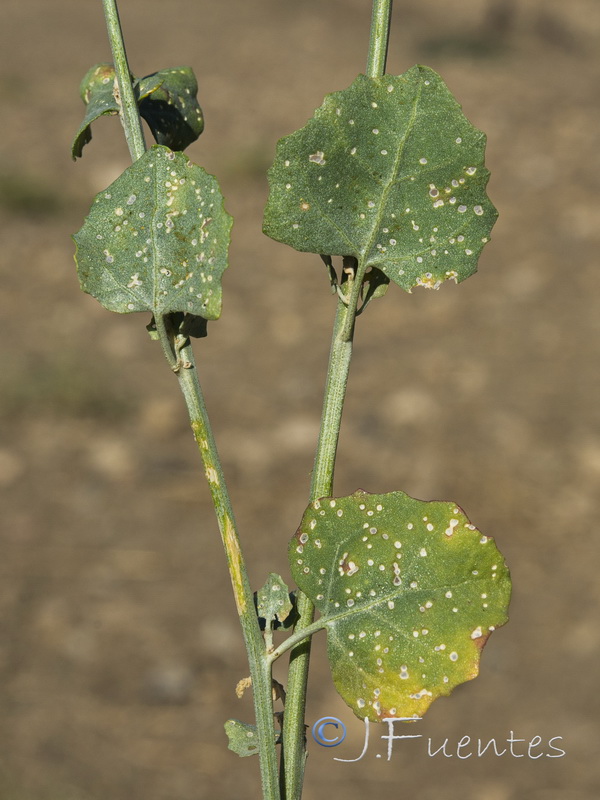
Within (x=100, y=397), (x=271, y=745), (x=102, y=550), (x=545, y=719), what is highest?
(x=100, y=397)

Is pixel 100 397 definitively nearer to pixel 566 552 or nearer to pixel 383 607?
pixel 566 552

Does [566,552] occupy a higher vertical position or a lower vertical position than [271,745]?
higher

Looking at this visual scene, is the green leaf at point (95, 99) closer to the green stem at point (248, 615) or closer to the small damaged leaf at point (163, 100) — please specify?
the small damaged leaf at point (163, 100)

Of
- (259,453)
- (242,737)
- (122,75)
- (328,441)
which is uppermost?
(259,453)

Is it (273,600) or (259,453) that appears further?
(259,453)

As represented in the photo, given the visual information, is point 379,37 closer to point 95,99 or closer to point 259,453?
point 95,99

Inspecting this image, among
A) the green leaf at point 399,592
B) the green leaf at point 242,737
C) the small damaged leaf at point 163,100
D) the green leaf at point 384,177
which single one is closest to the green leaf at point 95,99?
the small damaged leaf at point 163,100

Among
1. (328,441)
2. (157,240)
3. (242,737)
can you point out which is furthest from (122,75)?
(242,737)

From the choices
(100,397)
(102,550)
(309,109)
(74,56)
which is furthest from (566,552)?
(74,56)
